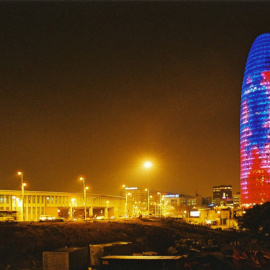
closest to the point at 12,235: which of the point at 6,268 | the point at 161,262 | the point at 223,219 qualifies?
the point at 6,268

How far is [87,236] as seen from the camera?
4297 cm

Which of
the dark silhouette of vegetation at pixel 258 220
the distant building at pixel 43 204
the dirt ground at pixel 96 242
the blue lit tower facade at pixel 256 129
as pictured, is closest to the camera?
the dirt ground at pixel 96 242

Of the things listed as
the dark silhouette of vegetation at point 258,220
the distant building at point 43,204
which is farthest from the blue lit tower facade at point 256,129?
the dark silhouette of vegetation at point 258,220

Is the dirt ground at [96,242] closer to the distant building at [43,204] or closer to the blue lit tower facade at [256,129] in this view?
the distant building at [43,204]

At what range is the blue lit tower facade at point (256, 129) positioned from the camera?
17725 cm

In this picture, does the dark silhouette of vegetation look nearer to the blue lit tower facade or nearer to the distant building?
the distant building

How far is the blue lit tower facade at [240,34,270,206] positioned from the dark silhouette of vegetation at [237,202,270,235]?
142490 millimetres

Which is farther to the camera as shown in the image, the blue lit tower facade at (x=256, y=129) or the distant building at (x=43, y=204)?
the blue lit tower facade at (x=256, y=129)

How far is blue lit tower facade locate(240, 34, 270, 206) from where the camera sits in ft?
582

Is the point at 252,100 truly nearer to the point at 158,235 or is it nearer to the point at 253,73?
the point at 253,73

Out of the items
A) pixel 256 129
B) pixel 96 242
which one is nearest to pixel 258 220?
pixel 96 242

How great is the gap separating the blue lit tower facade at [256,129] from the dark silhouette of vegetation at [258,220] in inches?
5610

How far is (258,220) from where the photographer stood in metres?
36.8

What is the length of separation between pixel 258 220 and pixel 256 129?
150 metres
